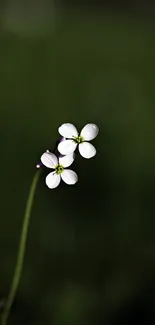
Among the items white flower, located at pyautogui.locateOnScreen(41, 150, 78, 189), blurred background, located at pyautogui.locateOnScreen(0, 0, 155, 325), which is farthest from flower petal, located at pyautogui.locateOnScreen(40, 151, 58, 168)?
blurred background, located at pyautogui.locateOnScreen(0, 0, 155, 325)

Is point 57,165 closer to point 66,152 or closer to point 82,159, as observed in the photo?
point 66,152

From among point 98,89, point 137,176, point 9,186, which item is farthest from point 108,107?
point 9,186

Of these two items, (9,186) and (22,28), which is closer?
(9,186)

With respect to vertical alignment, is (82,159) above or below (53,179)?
above

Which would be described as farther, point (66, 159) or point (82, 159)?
point (82, 159)

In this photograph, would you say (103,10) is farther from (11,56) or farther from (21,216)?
(21,216)

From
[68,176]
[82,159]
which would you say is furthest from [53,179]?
[82,159]

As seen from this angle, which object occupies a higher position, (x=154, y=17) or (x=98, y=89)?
(x=154, y=17)
